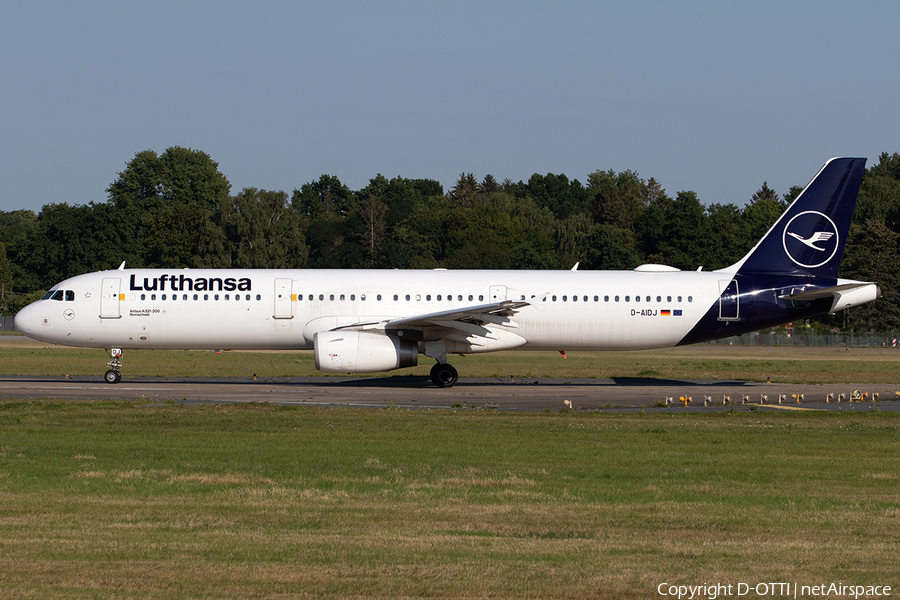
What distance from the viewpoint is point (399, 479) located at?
1217 centimetres

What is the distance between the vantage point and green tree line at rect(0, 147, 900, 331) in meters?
85.7

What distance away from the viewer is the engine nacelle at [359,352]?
27.2 metres

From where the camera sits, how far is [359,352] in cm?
2734

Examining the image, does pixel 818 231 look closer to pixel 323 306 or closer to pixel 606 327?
pixel 606 327

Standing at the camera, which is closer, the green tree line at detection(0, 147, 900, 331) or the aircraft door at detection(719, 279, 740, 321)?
the aircraft door at detection(719, 279, 740, 321)

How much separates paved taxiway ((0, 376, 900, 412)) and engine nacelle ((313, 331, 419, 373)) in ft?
2.42

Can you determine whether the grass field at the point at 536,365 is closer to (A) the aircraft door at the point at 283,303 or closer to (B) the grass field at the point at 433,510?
(A) the aircraft door at the point at 283,303

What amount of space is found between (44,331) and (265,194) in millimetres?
65947

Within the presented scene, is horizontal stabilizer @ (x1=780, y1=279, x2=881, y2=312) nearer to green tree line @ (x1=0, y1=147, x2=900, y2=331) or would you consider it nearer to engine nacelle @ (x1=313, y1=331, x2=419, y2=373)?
engine nacelle @ (x1=313, y1=331, x2=419, y2=373)

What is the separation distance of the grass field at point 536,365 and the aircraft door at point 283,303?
18.6ft

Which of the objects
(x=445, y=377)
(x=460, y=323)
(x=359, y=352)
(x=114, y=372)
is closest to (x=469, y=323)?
(x=460, y=323)

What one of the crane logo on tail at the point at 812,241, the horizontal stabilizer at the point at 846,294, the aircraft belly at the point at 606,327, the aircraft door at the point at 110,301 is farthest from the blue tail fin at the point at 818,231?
the aircraft door at the point at 110,301

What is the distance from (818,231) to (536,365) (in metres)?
13.2

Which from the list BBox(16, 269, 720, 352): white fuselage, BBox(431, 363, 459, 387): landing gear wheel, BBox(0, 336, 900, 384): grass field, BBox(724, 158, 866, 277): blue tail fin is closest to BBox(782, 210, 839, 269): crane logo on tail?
BBox(724, 158, 866, 277): blue tail fin
